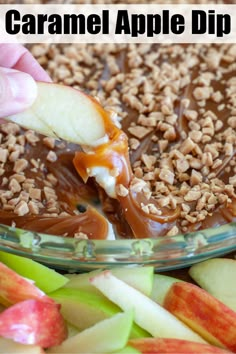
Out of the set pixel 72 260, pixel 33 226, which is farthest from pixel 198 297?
pixel 33 226

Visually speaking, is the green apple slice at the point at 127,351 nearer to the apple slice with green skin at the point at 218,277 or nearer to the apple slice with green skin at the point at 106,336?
the apple slice with green skin at the point at 106,336

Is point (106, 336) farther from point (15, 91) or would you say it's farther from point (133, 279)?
point (15, 91)

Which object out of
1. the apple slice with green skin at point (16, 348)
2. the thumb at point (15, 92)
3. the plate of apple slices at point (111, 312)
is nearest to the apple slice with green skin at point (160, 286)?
the plate of apple slices at point (111, 312)

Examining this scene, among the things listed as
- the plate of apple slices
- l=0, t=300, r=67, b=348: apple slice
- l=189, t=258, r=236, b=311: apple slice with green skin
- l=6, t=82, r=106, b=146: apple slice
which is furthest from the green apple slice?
l=6, t=82, r=106, b=146: apple slice

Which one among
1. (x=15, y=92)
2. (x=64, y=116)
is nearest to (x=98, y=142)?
(x=64, y=116)


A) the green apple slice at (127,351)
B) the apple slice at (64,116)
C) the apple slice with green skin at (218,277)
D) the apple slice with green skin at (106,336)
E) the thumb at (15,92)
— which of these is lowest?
the apple slice with green skin at (218,277)

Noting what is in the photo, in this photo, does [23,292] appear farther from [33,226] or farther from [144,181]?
[144,181]
